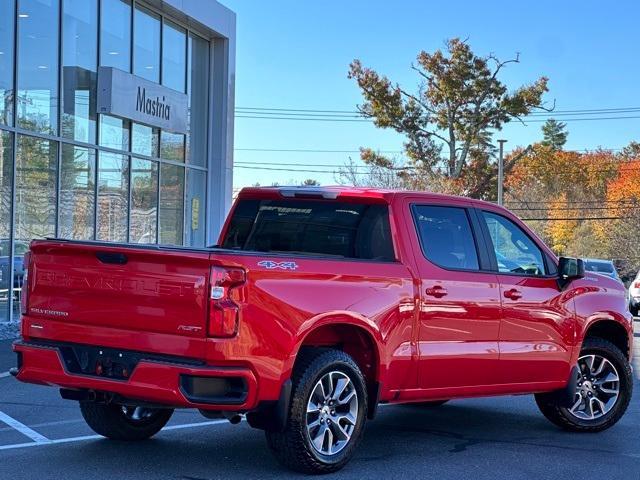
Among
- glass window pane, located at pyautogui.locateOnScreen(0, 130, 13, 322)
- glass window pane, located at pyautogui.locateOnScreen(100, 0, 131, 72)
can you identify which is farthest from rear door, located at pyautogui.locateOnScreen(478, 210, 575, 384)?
glass window pane, located at pyautogui.locateOnScreen(100, 0, 131, 72)

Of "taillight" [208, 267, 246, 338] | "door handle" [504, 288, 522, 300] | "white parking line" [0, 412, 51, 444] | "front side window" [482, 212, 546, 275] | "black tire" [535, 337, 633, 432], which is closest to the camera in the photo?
"taillight" [208, 267, 246, 338]

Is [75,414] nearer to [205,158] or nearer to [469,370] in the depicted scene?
[469,370]

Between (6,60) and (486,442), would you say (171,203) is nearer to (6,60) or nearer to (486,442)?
(6,60)

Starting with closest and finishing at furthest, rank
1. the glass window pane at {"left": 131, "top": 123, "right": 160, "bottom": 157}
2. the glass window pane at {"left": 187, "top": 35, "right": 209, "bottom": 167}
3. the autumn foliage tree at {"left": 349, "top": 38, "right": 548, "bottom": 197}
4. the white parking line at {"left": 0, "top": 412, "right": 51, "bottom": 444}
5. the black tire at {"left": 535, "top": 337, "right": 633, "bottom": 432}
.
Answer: the white parking line at {"left": 0, "top": 412, "right": 51, "bottom": 444} → the black tire at {"left": 535, "top": 337, "right": 633, "bottom": 432} → the glass window pane at {"left": 131, "top": 123, "right": 160, "bottom": 157} → the glass window pane at {"left": 187, "top": 35, "right": 209, "bottom": 167} → the autumn foliage tree at {"left": 349, "top": 38, "right": 548, "bottom": 197}

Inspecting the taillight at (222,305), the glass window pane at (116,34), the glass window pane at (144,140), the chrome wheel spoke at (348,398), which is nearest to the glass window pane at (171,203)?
the glass window pane at (144,140)

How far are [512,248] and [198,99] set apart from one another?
17.4m

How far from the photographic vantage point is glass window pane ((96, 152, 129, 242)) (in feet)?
64.7

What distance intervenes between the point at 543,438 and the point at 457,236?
1884 mm

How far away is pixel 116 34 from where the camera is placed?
20.0m

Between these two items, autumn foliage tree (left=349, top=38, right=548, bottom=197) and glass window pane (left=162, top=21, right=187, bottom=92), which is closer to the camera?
glass window pane (left=162, top=21, right=187, bottom=92)

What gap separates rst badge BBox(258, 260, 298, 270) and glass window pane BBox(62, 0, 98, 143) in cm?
1313

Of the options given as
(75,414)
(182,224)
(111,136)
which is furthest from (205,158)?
(75,414)

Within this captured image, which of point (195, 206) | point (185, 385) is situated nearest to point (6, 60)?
point (195, 206)

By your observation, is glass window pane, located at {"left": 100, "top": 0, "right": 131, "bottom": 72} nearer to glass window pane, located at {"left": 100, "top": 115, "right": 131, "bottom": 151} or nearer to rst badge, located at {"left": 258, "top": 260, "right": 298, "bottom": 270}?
glass window pane, located at {"left": 100, "top": 115, "right": 131, "bottom": 151}
